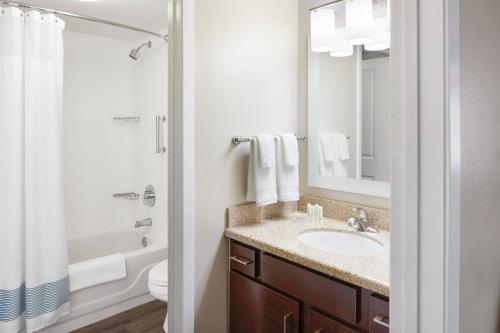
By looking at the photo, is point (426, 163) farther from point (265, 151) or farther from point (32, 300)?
point (32, 300)

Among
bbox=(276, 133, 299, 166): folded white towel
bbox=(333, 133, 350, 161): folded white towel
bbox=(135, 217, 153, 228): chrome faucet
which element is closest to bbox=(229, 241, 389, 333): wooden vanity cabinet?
bbox=(276, 133, 299, 166): folded white towel

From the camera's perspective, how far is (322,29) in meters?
1.84

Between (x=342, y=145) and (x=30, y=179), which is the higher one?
(x=342, y=145)

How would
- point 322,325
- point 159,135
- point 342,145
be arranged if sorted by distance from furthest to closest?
point 159,135 → point 342,145 → point 322,325

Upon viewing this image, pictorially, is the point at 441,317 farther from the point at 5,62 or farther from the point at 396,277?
the point at 5,62

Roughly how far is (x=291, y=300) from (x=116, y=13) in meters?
2.44

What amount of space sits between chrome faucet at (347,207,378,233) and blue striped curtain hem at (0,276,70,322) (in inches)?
75.1

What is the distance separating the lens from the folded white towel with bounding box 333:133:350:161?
6.06 feet

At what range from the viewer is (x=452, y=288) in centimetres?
62

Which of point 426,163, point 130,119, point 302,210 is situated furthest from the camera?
point 130,119

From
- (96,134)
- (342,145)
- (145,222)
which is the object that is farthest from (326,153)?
(96,134)

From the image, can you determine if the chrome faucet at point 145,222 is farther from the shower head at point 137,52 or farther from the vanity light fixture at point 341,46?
the vanity light fixture at point 341,46

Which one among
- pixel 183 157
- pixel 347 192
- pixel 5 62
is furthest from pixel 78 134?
pixel 347 192

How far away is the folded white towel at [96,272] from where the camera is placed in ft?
7.47
